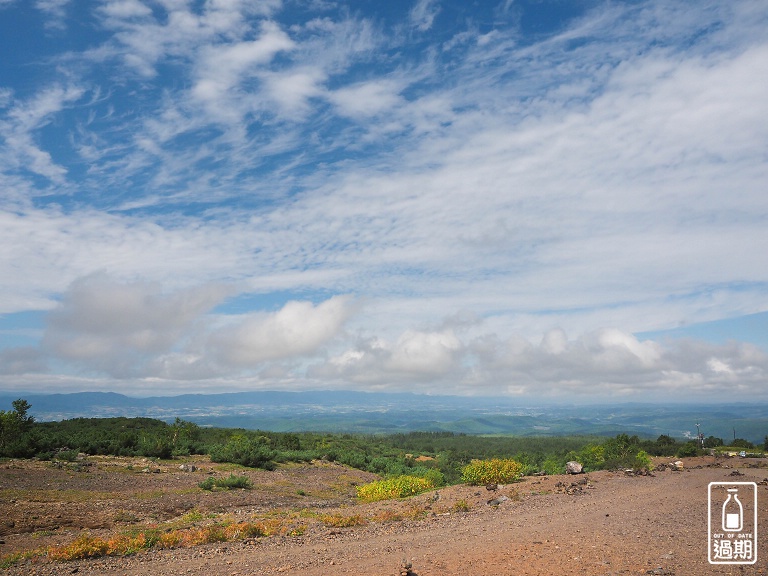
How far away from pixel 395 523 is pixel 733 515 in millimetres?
10409

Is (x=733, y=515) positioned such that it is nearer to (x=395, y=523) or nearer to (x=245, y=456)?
(x=395, y=523)

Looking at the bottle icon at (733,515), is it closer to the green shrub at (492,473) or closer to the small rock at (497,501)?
the small rock at (497,501)

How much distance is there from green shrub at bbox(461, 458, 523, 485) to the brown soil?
994 millimetres

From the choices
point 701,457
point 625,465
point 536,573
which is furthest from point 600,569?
point 701,457

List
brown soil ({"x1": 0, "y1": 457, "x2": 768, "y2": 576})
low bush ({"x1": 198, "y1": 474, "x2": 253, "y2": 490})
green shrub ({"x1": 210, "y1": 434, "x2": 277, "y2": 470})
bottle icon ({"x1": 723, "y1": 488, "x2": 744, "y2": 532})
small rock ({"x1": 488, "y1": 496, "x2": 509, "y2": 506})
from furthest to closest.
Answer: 1. green shrub ({"x1": 210, "y1": 434, "x2": 277, "y2": 470})
2. low bush ({"x1": 198, "y1": 474, "x2": 253, "y2": 490})
3. small rock ({"x1": 488, "y1": 496, "x2": 509, "y2": 506})
4. bottle icon ({"x1": 723, "y1": 488, "x2": 744, "y2": 532})
5. brown soil ({"x1": 0, "y1": 457, "x2": 768, "y2": 576})

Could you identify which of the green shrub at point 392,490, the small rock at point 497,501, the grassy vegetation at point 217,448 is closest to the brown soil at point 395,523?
the small rock at point 497,501

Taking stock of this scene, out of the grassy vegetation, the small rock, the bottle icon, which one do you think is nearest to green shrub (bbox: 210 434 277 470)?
the grassy vegetation

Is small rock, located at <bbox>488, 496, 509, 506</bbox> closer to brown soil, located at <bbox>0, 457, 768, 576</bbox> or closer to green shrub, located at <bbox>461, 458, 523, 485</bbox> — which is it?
brown soil, located at <bbox>0, 457, 768, 576</bbox>

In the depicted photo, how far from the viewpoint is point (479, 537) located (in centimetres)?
1305

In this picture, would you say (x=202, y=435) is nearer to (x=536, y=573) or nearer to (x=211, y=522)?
(x=211, y=522)

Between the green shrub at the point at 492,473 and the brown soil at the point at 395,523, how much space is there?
99 centimetres

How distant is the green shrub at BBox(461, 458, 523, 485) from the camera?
25797mm

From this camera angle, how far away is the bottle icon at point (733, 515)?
12266mm

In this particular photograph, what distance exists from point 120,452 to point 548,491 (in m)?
33.2
